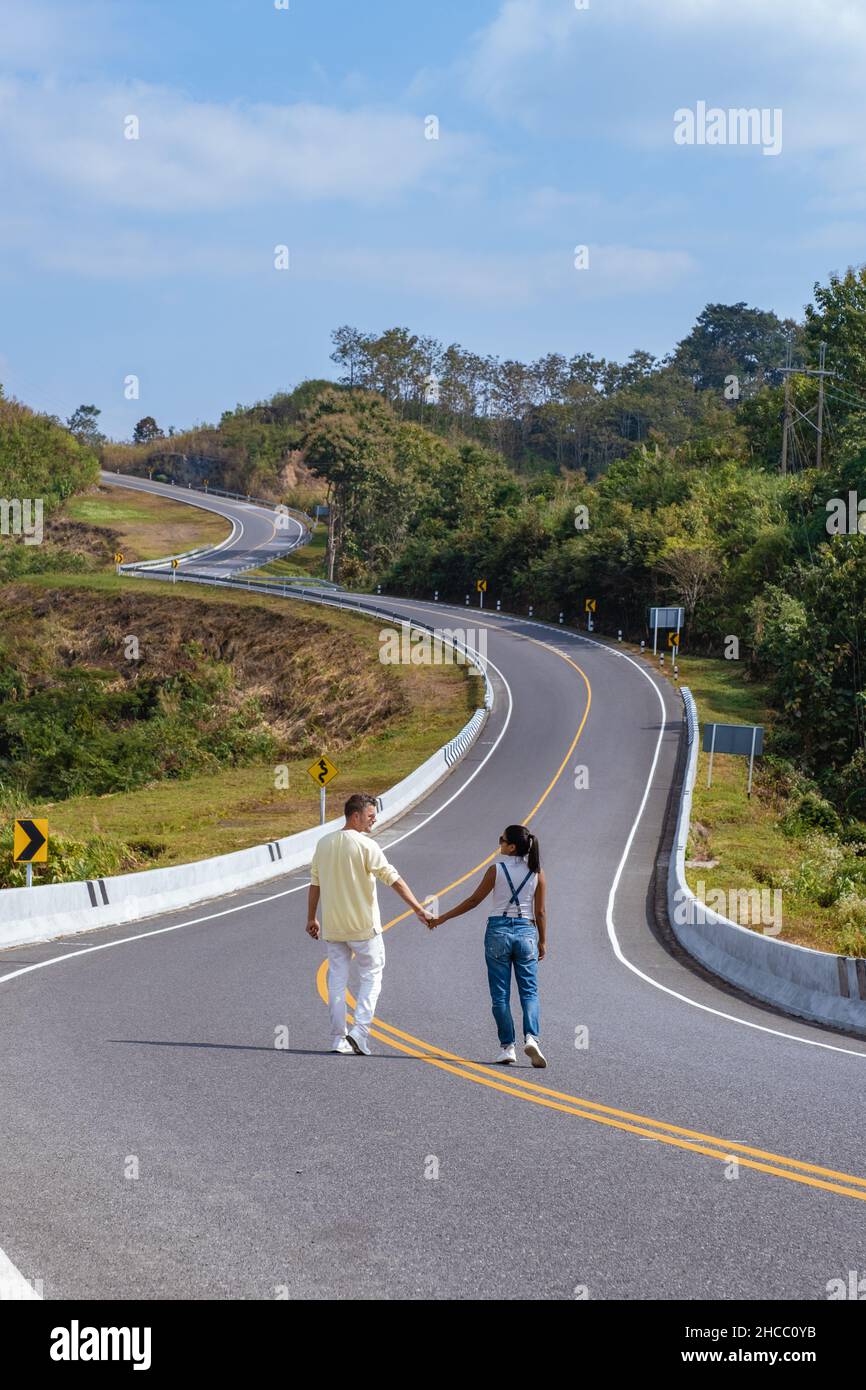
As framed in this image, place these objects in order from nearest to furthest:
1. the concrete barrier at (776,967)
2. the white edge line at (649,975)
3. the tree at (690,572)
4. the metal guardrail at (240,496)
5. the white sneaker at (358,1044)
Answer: the white sneaker at (358,1044) → the white edge line at (649,975) → the concrete barrier at (776,967) → the tree at (690,572) → the metal guardrail at (240,496)

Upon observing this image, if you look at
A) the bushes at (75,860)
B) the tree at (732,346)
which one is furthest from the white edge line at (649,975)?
the tree at (732,346)

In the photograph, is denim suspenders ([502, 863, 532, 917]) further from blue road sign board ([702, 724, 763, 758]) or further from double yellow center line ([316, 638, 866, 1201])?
blue road sign board ([702, 724, 763, 758])

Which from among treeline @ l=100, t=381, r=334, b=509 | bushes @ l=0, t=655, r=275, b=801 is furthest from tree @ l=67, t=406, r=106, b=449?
bushes @ l=0, t=655, r=275, b=801

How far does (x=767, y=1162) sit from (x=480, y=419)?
173 m

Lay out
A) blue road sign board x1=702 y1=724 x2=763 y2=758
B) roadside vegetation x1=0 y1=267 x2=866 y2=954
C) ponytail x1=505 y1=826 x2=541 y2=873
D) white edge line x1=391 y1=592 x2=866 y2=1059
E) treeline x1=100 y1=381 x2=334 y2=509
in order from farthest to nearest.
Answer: treeline x1=100 y1=381 x2=334 y2=509 → roadside vegetation x1=0 y1=267 x2=866 y2=954 → blue road sign board x1=702 y1=724 x2=763 y2=758 → white edge line x1=391 y1=592 x2=866 y2=1059 → ponytail x1=505 y1=826 x2=541 y2=873

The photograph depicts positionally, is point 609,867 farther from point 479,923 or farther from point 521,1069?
point 521,1069

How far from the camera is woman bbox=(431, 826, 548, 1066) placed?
10078mm

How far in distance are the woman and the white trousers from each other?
0.91 m

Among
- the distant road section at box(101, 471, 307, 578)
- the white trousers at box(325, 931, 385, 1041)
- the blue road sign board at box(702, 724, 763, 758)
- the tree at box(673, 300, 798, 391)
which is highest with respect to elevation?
A: the tree at box(673, 300, 798, 391)

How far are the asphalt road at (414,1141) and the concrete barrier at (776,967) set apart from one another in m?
0.47

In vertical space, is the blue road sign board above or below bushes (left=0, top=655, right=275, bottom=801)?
above

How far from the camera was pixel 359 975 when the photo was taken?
10297 millimetres

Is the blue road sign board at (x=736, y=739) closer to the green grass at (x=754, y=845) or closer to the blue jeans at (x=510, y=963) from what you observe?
the green grass at (x=754, y=845)

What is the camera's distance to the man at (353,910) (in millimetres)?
10141
